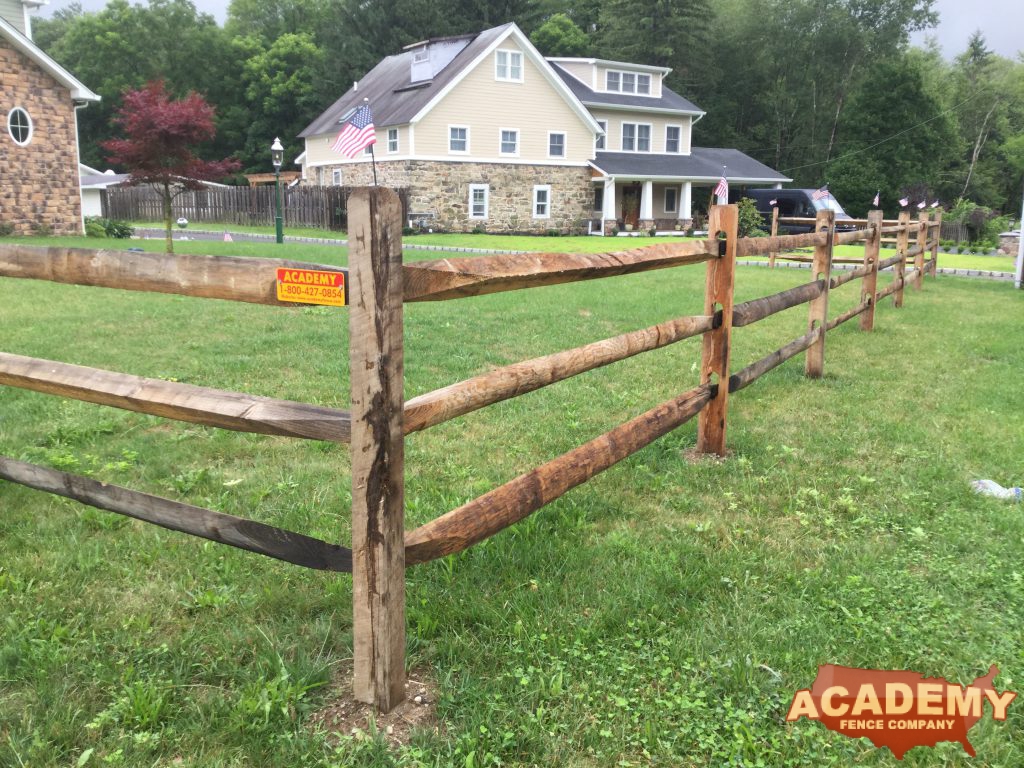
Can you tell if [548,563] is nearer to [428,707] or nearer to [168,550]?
[428,707]

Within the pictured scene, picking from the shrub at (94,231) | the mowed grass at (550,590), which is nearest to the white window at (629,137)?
the shrub at (94,231)

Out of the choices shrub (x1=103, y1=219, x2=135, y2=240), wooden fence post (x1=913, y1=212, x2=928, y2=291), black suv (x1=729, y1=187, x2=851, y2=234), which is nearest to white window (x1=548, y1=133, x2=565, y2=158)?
black suv (x1=729, y1=187, x2=851, y2=234)

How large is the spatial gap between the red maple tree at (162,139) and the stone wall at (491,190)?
14789mm

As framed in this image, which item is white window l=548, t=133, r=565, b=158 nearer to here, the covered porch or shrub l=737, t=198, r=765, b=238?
the covered porch

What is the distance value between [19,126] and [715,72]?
4340cm

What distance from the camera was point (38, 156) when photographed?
2302 centimetres

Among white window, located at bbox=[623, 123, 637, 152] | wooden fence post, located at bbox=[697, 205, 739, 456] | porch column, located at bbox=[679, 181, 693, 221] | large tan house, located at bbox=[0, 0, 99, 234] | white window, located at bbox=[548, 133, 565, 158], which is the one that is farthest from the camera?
white window, located at bbox=[623, 123, 637, 152]

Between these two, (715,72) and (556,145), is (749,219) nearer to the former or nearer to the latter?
(556,145)

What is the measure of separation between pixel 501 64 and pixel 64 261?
32.0m

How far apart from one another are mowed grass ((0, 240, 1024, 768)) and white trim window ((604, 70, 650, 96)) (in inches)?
1374

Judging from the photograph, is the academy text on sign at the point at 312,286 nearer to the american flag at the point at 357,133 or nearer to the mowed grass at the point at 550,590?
the mowed grass at the point at 550,590

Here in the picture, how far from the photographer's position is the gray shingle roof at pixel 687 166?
3600 centimetres

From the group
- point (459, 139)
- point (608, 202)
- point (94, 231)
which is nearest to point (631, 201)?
point (608, 202)

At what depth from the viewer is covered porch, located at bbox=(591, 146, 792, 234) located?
117 ft
